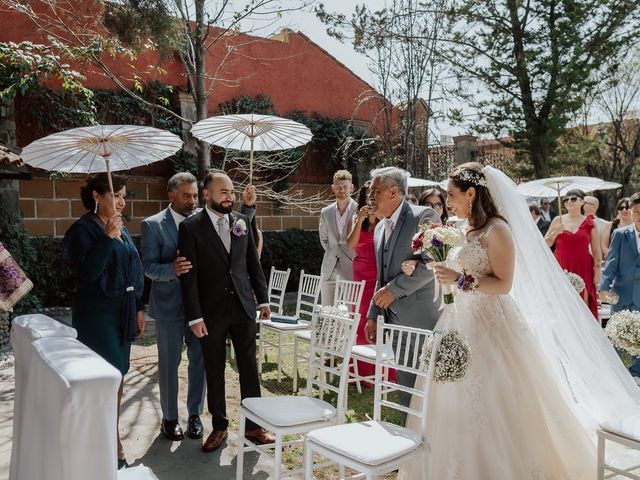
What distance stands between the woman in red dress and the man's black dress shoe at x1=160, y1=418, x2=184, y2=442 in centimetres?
524

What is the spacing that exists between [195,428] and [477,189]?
2.91 metres

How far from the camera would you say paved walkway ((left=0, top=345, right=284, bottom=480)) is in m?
3.94

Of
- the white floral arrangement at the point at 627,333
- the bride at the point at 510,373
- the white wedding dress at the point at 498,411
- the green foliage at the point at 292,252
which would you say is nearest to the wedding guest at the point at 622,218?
the bride at the point at 510,373

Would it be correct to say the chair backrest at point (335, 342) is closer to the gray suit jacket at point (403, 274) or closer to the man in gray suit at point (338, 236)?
the gray suit jacket at point (403, 274)

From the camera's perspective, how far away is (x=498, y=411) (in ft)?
11.2

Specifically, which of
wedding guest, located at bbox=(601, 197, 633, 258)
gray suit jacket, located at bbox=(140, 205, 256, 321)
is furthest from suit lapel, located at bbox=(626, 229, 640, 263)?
gray suit jacket, located at bbox=(140, 205, 256, 321)

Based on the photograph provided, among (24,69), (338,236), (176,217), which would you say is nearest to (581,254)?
(338,236)

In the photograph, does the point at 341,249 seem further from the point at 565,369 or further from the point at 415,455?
the point at 415,455

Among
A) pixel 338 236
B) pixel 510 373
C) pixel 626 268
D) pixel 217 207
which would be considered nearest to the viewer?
pixel 510 373

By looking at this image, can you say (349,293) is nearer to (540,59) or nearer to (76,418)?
(76,418)

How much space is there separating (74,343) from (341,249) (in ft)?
16.1

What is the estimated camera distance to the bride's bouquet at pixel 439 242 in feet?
11.6

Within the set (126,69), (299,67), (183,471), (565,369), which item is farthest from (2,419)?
(299,67)

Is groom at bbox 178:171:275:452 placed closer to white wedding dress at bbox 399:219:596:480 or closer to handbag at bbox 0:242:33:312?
handbag at bbox 0:242:33:312
